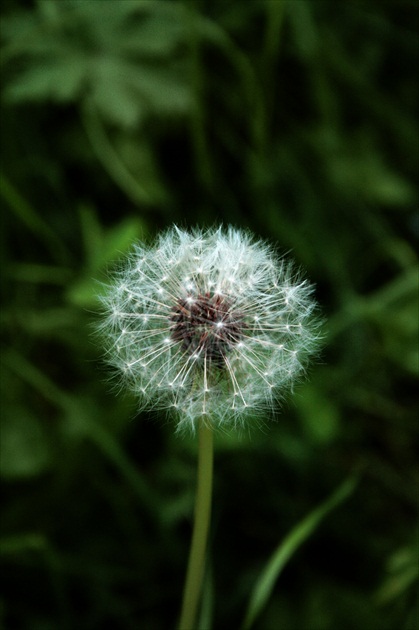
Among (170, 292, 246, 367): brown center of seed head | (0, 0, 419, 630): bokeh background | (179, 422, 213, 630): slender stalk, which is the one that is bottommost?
(179, 422, 213, 630): slender stalk

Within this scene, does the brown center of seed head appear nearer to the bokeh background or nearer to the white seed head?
the white seed head

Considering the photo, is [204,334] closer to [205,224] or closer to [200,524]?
[200,524]

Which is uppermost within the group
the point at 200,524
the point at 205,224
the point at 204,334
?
the point at 205,224

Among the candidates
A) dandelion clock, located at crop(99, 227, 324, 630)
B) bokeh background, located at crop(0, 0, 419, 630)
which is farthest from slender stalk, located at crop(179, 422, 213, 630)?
bokeh background, located at crop(0, 0, 419, 630)

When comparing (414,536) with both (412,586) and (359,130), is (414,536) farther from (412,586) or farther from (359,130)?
(359,130)

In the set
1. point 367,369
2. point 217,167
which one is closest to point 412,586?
point 367,369

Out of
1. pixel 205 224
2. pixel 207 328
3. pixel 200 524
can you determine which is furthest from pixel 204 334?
pixel 205 224
